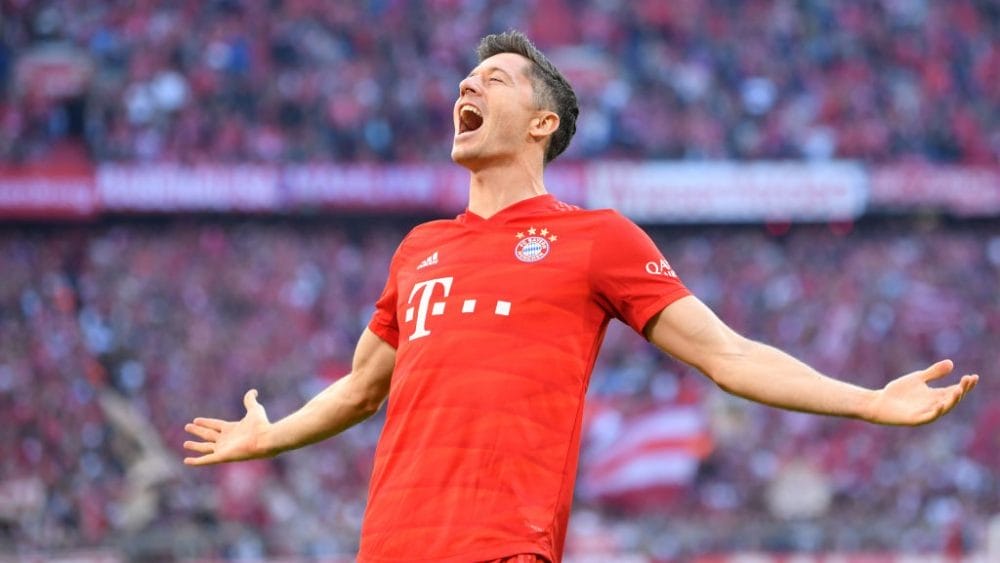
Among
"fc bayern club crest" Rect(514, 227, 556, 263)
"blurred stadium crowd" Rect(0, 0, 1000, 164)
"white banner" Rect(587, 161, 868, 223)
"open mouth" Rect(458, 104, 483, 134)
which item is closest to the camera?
"fc bayern club crest" Rect(514, 227, 556, 263)

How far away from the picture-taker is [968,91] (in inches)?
896

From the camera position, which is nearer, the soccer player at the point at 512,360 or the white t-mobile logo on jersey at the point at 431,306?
the soccer player at the point at 512,360

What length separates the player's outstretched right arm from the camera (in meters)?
3.92

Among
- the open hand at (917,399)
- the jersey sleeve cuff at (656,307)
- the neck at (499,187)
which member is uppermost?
the neck at (499,187)

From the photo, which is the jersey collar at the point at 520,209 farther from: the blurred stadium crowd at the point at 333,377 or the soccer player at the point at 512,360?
the blurred stadium crowd at the point at 333,377

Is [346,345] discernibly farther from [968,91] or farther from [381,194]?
[968,91]

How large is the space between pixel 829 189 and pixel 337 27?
7642 millimetres

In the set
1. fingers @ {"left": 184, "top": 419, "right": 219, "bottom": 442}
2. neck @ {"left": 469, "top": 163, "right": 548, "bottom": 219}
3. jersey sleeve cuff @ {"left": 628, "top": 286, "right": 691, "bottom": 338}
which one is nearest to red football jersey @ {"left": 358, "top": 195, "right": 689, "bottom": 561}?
jersey sleeve cuff @ {"left": 628, "top": 286, "right": 691, "bottom": 338}

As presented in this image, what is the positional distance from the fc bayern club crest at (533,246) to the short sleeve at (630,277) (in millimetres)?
118

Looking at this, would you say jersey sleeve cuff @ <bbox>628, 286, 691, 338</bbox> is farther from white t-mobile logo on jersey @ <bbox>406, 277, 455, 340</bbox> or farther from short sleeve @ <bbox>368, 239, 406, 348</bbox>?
short sleeve @ <bbox>368, 239, 406, 348</bbox>

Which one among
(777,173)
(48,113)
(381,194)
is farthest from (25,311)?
(777,173)

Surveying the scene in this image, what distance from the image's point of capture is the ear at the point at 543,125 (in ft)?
12.7

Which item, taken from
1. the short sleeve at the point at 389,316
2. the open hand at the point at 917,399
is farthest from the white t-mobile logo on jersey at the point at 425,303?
the open hand at the point at 917,399

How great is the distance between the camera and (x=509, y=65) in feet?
12.7
